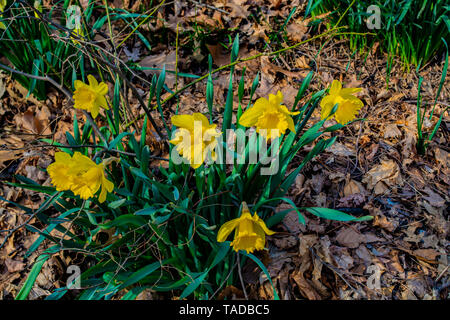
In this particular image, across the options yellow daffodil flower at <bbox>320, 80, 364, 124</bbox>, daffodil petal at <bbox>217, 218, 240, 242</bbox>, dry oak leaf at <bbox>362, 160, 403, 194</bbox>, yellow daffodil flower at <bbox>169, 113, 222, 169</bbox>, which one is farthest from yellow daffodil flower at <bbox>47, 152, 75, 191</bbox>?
dry oak leaf at <bbox>362, 160, 403, 194</bbox>

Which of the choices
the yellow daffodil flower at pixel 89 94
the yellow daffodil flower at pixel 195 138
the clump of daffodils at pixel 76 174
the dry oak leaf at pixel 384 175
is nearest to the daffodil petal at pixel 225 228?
the yellow daffodil flower at pixel 195 138

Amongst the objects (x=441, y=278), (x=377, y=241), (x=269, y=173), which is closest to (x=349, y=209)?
(x=377, y=241)

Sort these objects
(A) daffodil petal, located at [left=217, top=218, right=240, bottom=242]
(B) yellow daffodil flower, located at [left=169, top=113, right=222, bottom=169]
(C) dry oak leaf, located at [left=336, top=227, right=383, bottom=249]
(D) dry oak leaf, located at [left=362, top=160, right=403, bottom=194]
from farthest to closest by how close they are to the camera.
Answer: (D) dry oak leaf, located at [left=362, top=160, right=403, bottom=194] < (C) dry oak leaf, located at [left=336, top=227, right=383, bottom=249] < (A) daffodil petal, located at [left=217, top=218, right=240, bottom=242] < (B) yellow daffodil flower, located at [left=169, top=113, right=222, bottom=169]

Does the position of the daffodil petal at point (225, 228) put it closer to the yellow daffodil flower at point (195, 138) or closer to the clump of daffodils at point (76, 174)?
the yellow daffodil flower at point (195, 138)

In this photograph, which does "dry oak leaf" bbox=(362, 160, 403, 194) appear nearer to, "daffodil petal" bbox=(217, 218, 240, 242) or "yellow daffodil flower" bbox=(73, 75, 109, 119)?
"daffodil petal" bbox=(217, 218, 240, 242)

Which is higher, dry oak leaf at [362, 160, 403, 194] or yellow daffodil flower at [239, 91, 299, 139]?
yellow daffodil flower at [239, 91, 299, 139]

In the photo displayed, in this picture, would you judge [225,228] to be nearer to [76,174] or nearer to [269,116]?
[269,116]

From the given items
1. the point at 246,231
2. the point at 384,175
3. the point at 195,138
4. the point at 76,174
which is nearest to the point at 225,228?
the point at 246,231
